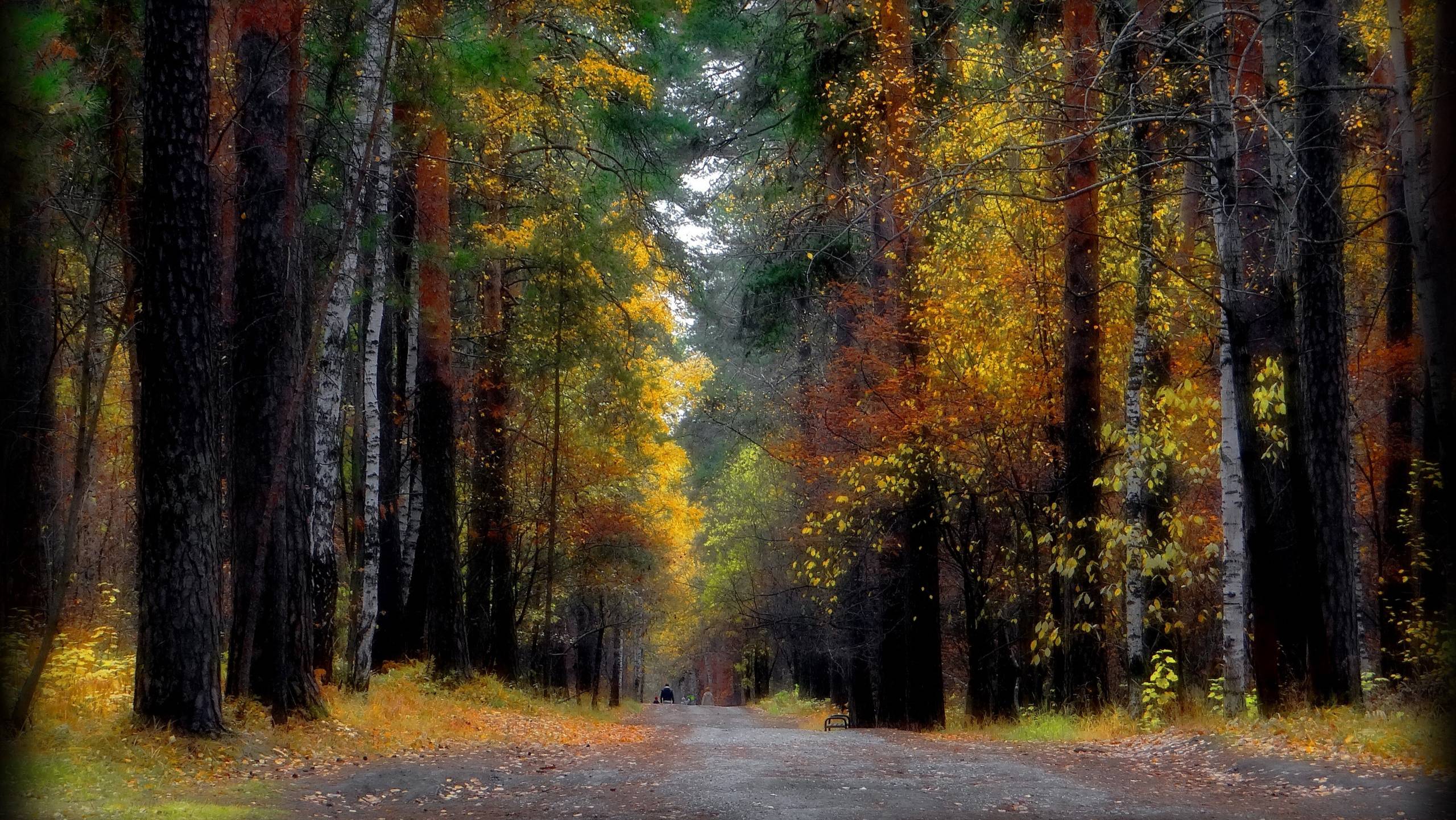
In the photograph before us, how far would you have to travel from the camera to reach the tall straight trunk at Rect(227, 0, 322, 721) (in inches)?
447

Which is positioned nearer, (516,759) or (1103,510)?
(516,759)

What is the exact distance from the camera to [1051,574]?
17766 millimetres

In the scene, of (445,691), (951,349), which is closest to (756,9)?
(951,349)

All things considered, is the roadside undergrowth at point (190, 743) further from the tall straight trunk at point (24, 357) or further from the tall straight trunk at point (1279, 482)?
the tall straight trunk at point (1279, 482)

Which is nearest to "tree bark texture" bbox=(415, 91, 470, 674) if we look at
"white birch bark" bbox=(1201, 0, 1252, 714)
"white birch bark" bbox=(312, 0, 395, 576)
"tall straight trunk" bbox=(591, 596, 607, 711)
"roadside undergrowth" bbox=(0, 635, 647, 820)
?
"roadside undergrowth" bbox=(0, 635, 647, 820)

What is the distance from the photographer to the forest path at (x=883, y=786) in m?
7.33

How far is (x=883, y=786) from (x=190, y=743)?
575 cm

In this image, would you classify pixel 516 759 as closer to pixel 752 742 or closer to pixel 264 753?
pixel 264 753

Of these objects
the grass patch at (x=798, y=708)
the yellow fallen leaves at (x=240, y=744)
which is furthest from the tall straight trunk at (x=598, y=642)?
the yellow fallen leaves at (x=240, y=744)

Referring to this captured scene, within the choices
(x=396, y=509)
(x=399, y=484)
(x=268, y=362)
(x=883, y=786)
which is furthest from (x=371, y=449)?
(x=883, y=786)

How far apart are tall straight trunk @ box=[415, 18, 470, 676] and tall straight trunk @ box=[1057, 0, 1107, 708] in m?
9.84

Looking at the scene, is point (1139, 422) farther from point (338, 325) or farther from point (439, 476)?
point (439, 476)

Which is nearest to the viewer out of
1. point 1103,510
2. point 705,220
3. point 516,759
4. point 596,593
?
point 516,759

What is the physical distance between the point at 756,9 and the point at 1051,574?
12941 mm
